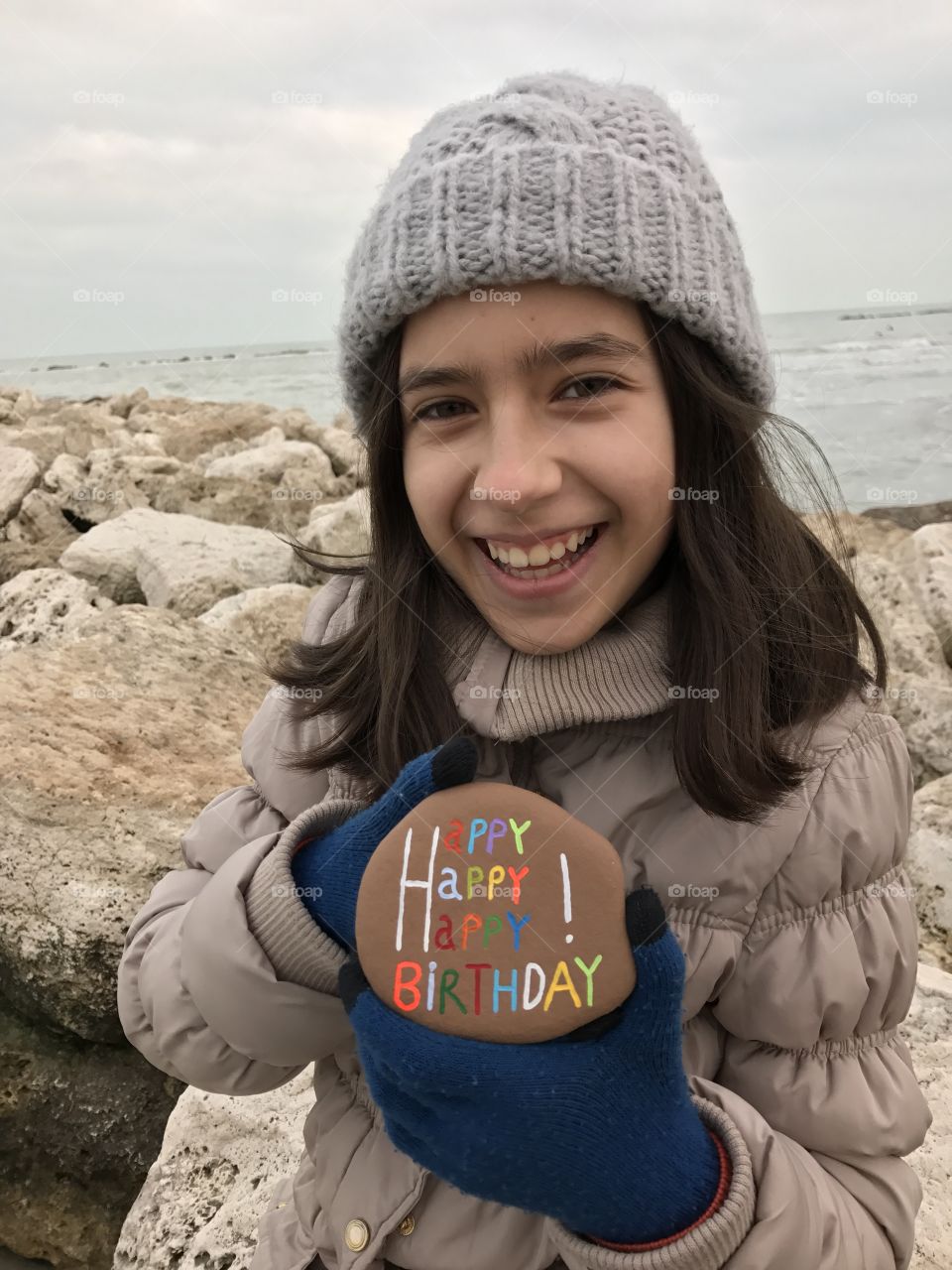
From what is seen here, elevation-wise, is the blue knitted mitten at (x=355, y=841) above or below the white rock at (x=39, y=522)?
above

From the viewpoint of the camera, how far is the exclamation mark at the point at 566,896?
106 cm

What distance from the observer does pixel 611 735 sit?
139 cm

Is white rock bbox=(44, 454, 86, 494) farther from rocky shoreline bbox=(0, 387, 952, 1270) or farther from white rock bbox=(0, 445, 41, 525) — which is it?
rocky shoreline bbox=(0, 387, 952, 1270)

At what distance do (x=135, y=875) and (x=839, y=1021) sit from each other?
1702 mm

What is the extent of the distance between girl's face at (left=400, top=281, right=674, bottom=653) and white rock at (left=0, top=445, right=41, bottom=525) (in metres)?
5.55

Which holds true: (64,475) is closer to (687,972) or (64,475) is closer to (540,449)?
(540,449)

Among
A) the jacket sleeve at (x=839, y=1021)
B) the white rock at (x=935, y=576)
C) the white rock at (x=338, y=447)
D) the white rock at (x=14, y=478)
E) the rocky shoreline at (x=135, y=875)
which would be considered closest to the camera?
the jacket sleeve at (x=839, y=1021)

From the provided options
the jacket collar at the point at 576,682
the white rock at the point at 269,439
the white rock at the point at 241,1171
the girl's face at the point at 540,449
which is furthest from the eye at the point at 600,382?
the white rock at the point at 269,439

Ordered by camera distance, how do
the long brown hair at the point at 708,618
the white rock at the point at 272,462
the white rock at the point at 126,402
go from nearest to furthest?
the long brown hair at the point at 708,618 < the white rock at the point at 272,462 < the white rock at the point at 126,402

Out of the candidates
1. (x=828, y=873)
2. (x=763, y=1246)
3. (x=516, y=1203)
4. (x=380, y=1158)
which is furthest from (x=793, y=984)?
(x=380, y=1158)

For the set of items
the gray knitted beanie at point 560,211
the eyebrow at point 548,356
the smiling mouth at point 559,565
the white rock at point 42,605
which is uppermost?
the gray knitted beanie at point 560,211

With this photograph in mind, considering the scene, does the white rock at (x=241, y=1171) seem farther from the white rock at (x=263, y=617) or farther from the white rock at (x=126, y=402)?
the white rock at (x=126, y=402)

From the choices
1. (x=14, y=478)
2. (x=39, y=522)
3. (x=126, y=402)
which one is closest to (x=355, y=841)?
(x=39, y=522)

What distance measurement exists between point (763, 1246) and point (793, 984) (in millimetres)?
284
